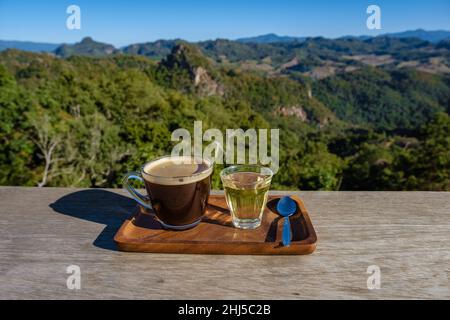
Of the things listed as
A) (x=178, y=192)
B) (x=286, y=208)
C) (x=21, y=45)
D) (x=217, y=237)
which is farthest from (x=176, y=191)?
(x=21, y=45)

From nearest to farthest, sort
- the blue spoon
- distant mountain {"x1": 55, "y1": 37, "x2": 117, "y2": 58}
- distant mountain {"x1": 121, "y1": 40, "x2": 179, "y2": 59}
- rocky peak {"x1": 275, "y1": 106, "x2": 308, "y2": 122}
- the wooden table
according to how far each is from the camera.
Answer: the wooden table < the blue spoon < rocky peak {"x1": 275, "y1": 106, "x2": 308, "y2": 122} < distant mountain {"x1": 55, "y1": 37, "x2": 117, "y2": 58} < distant mountain {"x1": 121, "y1": 40, "x2": 179, "y2": 59}

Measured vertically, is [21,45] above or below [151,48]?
below

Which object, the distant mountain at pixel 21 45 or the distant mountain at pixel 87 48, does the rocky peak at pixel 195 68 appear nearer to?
the distant mountain at pixel 21 45

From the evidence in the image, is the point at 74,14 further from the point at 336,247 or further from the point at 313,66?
the point at 313,66

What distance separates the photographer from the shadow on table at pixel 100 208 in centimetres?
97

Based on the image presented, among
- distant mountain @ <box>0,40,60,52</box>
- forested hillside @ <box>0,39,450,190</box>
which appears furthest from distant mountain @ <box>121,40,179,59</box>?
forested hillside @ <box>0,39,450,190</box>

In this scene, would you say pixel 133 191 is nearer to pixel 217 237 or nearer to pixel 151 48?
pixel 217 237

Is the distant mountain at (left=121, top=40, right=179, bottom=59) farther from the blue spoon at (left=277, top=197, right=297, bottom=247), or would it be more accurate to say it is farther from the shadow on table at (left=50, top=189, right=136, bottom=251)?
the blue spoon at (left=277, top=197, right=297, bottom=247)

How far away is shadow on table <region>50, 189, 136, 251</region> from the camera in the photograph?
38.1 inches

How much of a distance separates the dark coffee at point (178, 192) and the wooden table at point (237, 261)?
123 mm

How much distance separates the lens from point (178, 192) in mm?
887

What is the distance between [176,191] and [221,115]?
113 feet

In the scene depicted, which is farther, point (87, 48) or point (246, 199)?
point (87, 48)

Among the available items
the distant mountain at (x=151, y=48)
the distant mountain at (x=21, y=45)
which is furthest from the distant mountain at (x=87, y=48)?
the distant mountain at (x=151, y=48)
